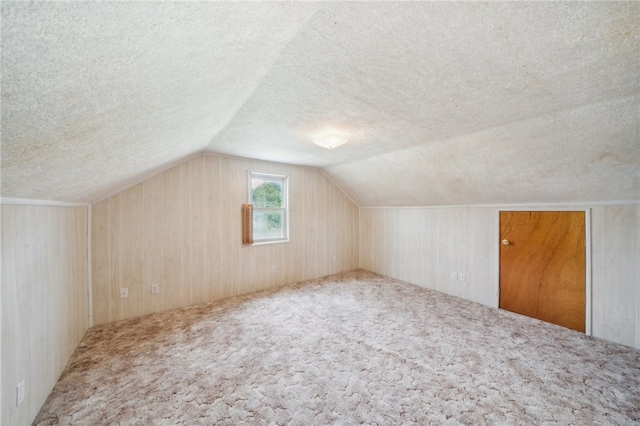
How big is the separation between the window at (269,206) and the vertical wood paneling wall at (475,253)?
5.83 ft

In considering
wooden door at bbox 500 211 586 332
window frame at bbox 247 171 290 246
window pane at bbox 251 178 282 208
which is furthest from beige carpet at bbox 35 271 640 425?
window pane at bbox 251 178 282 208

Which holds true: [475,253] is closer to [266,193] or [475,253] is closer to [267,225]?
[267,225]

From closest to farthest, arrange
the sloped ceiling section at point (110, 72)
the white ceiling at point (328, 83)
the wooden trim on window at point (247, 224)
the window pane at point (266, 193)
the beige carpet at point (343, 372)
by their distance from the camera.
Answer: the sloped ceiling section at point (110, 72)
the white ceiling at point (328, 83)
the beige carpet at point (343, 372)
the wooden trim on window at point (247, 224)
the window pane at point (266, 193)

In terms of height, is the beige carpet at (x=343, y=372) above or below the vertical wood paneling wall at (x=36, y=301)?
below

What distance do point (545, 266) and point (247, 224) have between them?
3833 mm

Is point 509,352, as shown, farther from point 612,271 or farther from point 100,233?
point 100,233

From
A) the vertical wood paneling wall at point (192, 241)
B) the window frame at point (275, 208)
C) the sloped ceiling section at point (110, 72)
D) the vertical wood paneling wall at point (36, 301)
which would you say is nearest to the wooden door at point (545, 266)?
the vertical wood paneling wall at point (192, 241)

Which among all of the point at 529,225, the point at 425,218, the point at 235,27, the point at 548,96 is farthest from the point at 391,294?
the point at 235,27

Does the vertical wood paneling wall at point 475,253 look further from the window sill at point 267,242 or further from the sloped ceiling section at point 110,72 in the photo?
the sloped ceiling section at point 110,72

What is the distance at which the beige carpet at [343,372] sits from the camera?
5.24ft

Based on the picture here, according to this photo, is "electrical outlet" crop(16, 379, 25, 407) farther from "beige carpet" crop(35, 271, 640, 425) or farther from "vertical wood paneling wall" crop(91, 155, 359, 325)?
"vertical wood paneling wall" crop(91, 155, 359, 325)

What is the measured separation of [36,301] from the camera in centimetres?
154

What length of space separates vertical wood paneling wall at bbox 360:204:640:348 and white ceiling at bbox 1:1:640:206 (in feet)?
1.50

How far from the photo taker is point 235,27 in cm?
92
